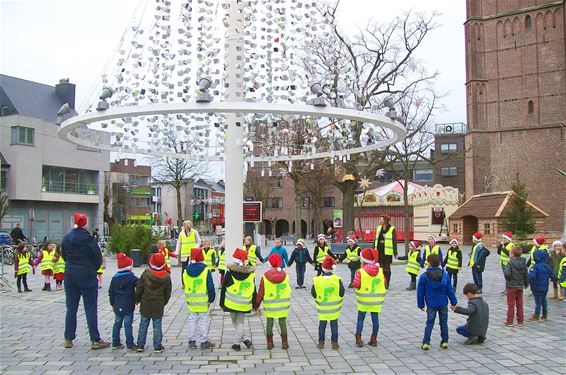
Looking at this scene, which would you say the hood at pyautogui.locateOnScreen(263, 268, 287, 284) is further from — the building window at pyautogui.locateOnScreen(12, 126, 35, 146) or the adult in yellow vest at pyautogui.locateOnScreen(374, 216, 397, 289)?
the building window at pyautogui.locateOnScreen(12, 126, 35, 146)

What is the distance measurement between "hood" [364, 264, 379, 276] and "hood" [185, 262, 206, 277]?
2654 millimetres

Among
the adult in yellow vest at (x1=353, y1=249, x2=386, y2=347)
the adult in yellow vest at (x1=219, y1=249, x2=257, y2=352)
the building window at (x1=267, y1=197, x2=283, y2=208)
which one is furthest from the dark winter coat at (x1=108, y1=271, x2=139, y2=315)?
the building window at (x1=267, y1=197, x2=283, y2=208)

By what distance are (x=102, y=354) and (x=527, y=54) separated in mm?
54789

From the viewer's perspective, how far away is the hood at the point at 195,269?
29.6ft

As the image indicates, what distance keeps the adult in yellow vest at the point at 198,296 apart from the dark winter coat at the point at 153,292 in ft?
1.22

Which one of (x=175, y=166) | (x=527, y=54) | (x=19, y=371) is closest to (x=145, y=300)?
(x=19, y=371)

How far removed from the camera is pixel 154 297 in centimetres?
860

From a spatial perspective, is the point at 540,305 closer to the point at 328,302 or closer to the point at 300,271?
the point at 328,302

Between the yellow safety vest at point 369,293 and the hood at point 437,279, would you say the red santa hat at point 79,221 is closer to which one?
the yellow safety vest at point 369,293

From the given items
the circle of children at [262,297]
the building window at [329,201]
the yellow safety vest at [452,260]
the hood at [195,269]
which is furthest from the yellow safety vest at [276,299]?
the building window at [329,201]

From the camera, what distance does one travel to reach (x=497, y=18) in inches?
2164

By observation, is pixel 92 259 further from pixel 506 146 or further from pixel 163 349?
pixel 506 146

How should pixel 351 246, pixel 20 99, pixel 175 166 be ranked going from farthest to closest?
pixel 20 99 → pixel 175 166 → pixel 351 246

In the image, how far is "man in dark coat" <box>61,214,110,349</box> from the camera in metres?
8.75
